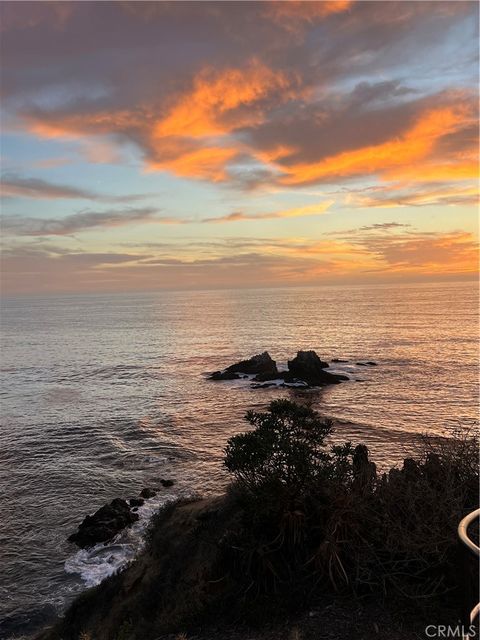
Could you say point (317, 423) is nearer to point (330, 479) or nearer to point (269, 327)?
point (330, 479)

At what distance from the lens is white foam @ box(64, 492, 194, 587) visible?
23062 mm

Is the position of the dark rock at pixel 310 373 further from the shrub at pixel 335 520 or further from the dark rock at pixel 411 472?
the shrub at pixel 335 520

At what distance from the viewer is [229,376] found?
67250 mm

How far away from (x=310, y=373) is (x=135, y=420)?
82.3 ft

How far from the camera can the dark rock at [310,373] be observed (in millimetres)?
61812

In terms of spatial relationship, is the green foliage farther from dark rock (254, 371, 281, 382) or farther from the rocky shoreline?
dark rock (254, 371, 281, 382)

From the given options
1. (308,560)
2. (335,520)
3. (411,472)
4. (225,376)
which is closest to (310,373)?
(225,376)

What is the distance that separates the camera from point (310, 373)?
6281cm

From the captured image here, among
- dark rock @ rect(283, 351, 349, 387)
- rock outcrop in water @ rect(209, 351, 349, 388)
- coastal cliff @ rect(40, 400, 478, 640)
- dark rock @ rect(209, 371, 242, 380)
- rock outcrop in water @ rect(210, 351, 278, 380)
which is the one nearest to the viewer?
coastal cliff @ rect(40, 400, 478, 640)

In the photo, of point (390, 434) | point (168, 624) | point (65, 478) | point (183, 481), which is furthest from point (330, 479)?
point (390, 434)

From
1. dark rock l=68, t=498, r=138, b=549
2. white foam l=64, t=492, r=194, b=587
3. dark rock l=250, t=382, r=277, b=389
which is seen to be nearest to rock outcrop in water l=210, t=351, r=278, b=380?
dark rock l=250, t=382, r=277, b=389

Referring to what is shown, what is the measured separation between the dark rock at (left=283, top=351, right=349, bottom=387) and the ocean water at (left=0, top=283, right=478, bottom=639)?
3.26 meters

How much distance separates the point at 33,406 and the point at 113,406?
32.7ft

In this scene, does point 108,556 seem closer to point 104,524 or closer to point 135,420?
point 104,524
